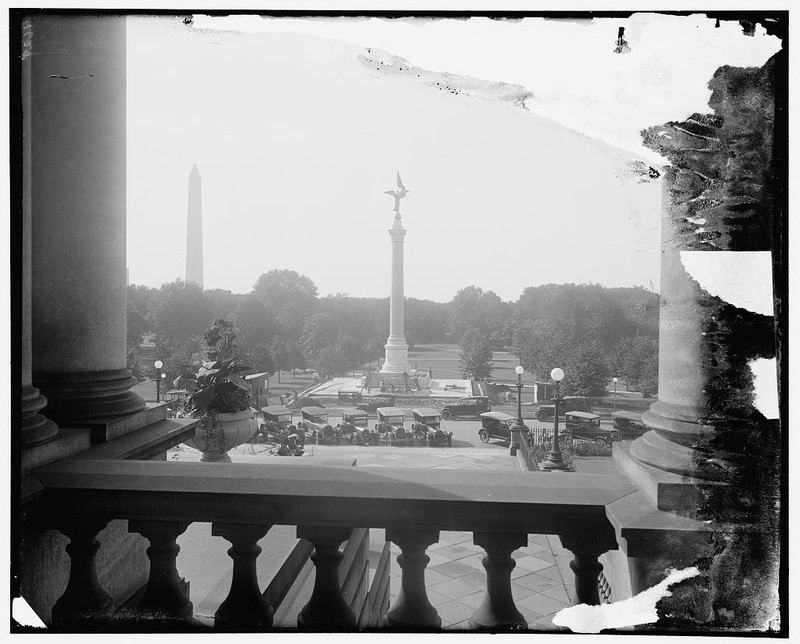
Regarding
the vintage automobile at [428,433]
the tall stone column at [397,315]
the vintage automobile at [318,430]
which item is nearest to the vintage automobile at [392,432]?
the vintage automobile at [428,433]

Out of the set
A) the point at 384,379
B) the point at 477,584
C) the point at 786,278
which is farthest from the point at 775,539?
the point at 384,379

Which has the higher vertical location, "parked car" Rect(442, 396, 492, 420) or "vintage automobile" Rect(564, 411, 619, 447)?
"vintage automobile" Rect(564, 411, 619, 447)

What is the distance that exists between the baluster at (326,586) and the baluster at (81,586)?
134 cm

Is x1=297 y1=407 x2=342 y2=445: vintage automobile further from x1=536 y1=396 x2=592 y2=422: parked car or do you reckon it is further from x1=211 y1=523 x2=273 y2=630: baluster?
x1=211 y1=523 x2=273 y2=630: baluster

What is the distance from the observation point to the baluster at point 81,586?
365 centimetres

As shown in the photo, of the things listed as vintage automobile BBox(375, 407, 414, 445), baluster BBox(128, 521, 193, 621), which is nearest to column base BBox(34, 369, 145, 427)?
baluster BBox(128, 521, 193, 621)

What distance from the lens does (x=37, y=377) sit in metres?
4.62

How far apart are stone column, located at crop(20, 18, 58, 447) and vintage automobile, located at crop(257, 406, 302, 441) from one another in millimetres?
17425

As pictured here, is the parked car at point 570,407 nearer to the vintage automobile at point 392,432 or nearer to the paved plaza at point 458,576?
the vintage automobile at point 392,432

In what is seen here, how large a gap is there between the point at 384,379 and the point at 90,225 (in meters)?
43.8

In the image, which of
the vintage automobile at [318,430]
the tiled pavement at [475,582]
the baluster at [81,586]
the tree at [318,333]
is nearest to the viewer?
the baluster at [81,586]

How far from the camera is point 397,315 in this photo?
5369 cm

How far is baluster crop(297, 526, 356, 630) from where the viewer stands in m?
3.51

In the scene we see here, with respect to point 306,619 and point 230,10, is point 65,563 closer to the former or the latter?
point 306,619
